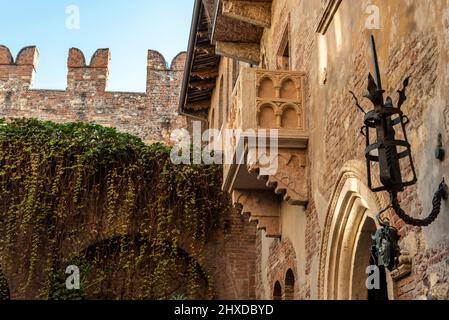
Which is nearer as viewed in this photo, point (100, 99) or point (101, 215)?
point (101, 215)

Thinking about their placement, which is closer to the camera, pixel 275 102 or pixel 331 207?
pixel 331 207

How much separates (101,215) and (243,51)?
4065 millimetres

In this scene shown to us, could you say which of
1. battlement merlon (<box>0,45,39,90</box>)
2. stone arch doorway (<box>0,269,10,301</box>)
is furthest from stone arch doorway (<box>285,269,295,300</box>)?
battlement merlon (<box>0,45,39,90</box>)

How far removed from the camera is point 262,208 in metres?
9.61

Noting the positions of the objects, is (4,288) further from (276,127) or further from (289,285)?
(276,127)

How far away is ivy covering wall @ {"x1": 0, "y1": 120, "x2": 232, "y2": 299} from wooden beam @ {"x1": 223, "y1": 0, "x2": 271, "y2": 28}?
3.21 m

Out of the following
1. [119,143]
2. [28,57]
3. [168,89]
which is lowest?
[119,143]

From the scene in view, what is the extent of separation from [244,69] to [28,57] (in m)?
14.4

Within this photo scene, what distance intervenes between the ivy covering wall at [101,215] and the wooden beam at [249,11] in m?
3.21

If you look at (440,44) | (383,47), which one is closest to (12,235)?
(383,47)

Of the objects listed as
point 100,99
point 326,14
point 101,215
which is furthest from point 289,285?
point 100,99

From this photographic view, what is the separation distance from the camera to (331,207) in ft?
21.4

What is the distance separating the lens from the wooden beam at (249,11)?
35.4 ft
